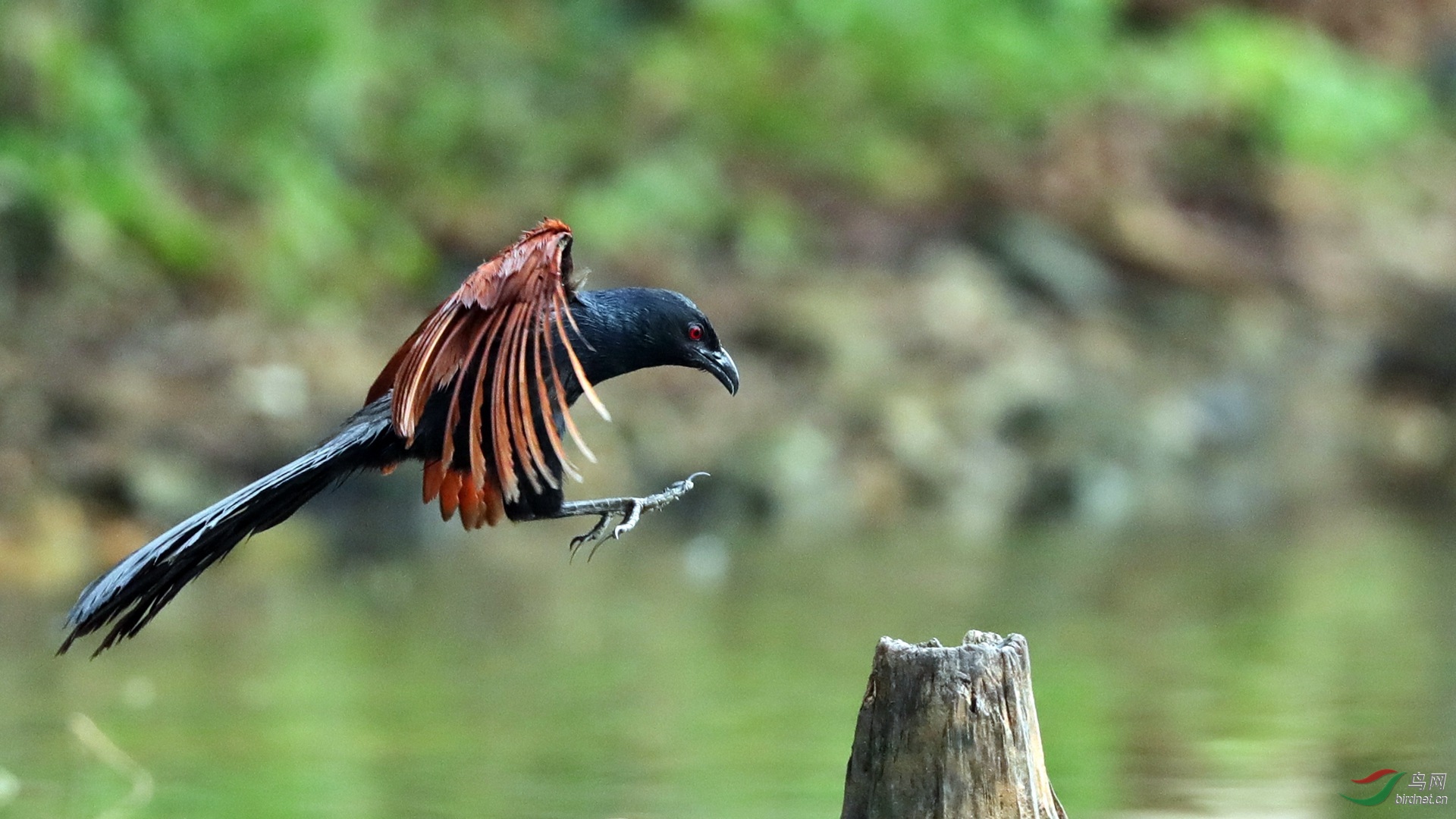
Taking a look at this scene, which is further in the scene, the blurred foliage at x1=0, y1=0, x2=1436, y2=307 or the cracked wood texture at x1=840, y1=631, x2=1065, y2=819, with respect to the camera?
the blurred foliage at x1=0, y1=0, x2=1436, y2=307

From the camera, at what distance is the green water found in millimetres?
5465

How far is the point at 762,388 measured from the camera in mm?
13820

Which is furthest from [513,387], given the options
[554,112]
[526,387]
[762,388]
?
[554,112]

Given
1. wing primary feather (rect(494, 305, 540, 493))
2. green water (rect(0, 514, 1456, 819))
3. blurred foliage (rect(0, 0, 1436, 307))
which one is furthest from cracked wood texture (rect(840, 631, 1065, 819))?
blurred foliage (rect(0, 0, 1436, 307))

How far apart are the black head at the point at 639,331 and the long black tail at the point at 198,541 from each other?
51 cm

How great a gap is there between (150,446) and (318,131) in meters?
4.06

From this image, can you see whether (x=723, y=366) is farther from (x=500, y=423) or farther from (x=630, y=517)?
(x=500, y=423)

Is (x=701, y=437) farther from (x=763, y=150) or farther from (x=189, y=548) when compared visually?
(x=189, y=548)

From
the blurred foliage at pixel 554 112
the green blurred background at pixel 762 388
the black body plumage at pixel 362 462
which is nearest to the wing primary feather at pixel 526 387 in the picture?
the black body plumage at pixel 362 462

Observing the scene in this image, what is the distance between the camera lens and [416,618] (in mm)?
8586

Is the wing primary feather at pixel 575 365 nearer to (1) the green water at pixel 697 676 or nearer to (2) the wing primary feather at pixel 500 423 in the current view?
(2) the wing primary feather at pixel 500 423

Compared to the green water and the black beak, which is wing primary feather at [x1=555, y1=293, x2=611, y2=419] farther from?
the green water

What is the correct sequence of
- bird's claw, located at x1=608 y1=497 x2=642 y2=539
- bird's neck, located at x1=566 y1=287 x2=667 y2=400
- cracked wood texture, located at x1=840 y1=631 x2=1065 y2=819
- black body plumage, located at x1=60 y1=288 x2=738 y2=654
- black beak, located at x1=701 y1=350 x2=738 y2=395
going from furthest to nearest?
black beak, located at x1=701 y1=350 x2=738 y2=395, bird's neck, located at x1=566 y1=287 x2=667 y2=400, bird's claw, located at x1=608 y1=497 x2=642 y2=539, black body plumage, located at x1=60 y1=288 x2=738 y2=654, cracked wood texture, located at x1=840 y1=631 x2=1065 y2=819

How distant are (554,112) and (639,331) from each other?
1190 centimetres
